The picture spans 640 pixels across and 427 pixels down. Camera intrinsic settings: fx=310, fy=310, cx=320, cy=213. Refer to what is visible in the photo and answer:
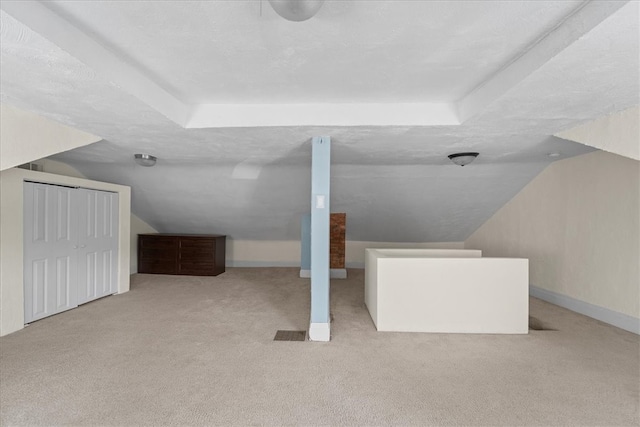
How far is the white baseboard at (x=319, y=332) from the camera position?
10.8 feet

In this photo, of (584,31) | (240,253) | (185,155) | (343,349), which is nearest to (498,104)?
(584,31)

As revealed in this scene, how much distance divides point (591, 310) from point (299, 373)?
3989 millimetres

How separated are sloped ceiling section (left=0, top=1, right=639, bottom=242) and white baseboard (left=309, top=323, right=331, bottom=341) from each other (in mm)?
2046

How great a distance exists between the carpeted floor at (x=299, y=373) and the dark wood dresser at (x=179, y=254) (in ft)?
8.14

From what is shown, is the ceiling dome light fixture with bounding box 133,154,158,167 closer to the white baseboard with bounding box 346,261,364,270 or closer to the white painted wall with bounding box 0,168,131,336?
the white painted wall with bounding box 0,168,131,336

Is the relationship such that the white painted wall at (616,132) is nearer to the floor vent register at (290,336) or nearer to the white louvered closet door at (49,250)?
the floor vent register at (290,336)

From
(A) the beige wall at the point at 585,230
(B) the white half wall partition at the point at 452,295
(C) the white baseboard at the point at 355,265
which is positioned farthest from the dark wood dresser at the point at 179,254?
(A) the beige wall at the point at 585,230

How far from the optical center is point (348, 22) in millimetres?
1752

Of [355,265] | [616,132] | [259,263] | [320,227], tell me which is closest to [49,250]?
[320,227]

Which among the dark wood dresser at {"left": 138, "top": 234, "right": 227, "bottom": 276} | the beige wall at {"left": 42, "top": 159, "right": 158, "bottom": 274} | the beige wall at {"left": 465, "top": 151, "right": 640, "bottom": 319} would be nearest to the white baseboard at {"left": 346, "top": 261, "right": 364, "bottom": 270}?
the dark wood dresser at {"left": 138, "top": 234, "right": 227, "bottom": 276}

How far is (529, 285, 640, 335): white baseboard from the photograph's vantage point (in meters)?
3.56

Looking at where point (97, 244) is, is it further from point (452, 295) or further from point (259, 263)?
point (452, 295)

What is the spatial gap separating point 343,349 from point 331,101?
2.41 m

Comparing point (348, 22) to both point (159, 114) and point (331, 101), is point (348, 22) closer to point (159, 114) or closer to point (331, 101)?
point (331, 101)
